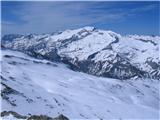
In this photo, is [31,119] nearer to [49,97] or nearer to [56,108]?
[56,108]

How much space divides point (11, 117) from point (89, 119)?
10501 cm

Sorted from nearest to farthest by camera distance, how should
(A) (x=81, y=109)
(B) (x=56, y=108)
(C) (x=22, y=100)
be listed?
1. (C) (x=22, y=100)
2. (B) (x=56, y=108)
3. (A) (x=81, y=109)

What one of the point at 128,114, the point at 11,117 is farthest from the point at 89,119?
the point at 11,117

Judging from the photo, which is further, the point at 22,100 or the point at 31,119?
the point at 22,100

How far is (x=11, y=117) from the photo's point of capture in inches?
1759

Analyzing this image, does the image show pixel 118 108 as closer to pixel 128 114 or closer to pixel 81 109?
pixel 128 114

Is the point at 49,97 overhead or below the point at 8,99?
below

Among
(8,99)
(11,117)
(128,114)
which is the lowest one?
(128,114)

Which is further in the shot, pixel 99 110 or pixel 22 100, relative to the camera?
pixel 99 110

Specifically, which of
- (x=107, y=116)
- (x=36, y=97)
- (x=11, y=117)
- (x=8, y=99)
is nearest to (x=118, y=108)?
(x=107, y=116)

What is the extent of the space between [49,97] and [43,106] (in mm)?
27263

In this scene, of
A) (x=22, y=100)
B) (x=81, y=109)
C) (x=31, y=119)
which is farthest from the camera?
(x=81, y=109)

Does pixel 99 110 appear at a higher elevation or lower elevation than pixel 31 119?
lower

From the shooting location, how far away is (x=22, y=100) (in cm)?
14225
